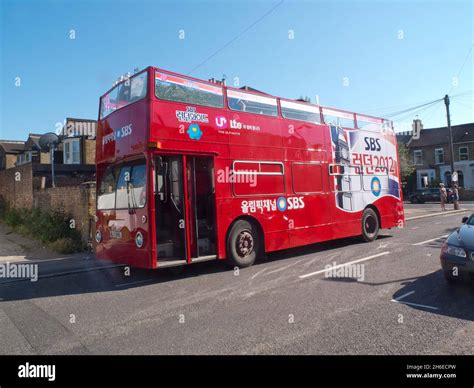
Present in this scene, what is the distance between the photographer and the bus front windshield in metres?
7.37

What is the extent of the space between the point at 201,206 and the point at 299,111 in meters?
3.93

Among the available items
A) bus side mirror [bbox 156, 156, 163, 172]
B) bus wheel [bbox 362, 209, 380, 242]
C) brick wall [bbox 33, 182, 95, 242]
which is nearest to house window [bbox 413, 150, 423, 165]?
bus wheel [bbox 362, 209, 380, 242]

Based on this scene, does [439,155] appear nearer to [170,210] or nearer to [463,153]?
[463,153]

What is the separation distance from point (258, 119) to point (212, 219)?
2.74m

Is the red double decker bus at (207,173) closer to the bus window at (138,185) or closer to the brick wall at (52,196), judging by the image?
the bus window at (138,185)

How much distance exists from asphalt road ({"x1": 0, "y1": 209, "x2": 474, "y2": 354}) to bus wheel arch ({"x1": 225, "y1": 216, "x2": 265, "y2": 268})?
0.27m

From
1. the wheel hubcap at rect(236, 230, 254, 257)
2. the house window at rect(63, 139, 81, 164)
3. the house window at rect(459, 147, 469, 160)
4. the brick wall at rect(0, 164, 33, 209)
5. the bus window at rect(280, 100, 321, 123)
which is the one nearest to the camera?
the wheel hubcap at rect(236, 230, 254, 257)

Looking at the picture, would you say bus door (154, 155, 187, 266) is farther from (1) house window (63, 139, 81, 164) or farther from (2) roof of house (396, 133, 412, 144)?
(2) roof of house (396, 133, 412, 144)

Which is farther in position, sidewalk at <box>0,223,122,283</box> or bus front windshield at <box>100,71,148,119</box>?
sidewalk at <box>0,223,122,283</box>

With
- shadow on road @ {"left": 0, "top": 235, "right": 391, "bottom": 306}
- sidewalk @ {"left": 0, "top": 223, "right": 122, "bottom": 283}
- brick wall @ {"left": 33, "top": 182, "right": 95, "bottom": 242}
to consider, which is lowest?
shadow on road @ {"left": 0, "top": 235, "right": 391, "bottom": 306}
